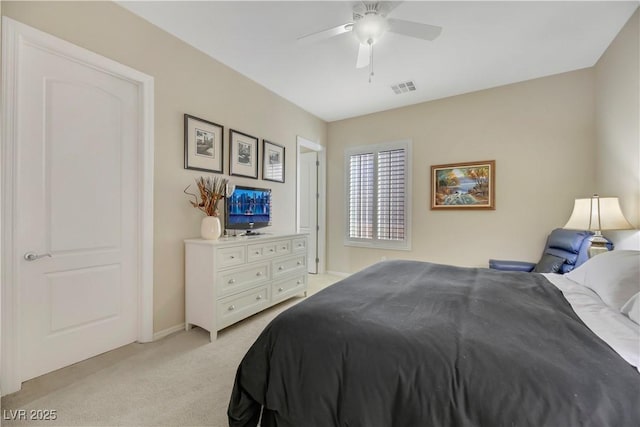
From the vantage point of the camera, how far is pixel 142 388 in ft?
5.96

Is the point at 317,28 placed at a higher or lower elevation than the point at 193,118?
higher

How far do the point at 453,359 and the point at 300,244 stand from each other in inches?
108

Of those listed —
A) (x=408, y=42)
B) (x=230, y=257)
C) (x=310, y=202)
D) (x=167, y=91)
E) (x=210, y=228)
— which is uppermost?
(x=408, y=42)

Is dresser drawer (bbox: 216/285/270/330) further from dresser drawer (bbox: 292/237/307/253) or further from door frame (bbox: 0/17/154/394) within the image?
door frame (bbox: 0/17/154/394)

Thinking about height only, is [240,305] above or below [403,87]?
below

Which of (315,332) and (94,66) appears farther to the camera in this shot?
(94,66)

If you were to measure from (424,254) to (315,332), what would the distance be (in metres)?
3.37

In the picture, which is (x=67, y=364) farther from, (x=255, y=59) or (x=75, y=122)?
(x=255, y=59)

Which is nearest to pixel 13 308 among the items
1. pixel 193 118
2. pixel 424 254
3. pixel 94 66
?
pixel 94 66

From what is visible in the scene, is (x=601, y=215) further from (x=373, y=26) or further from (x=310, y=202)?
(x=310, y=202)

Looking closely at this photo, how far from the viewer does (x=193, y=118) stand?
9.16 ft

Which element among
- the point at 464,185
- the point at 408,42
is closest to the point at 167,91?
the point at 408,42

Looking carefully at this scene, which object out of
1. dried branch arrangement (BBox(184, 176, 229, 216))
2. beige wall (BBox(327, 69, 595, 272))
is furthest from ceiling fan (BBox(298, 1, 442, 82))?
beige wall (BBox(327, 69, 595, 272))

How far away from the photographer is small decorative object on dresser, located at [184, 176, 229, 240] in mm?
2719
